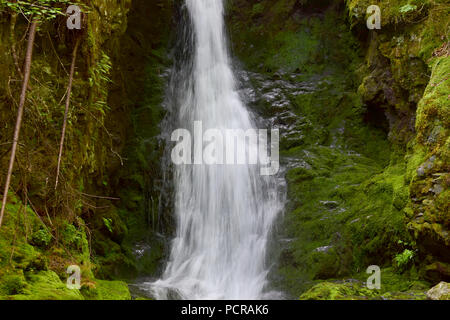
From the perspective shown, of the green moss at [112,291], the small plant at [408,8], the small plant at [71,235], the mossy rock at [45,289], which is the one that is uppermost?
the small plant at [408,8]

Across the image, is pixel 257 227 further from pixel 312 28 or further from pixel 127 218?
pixel 312 28

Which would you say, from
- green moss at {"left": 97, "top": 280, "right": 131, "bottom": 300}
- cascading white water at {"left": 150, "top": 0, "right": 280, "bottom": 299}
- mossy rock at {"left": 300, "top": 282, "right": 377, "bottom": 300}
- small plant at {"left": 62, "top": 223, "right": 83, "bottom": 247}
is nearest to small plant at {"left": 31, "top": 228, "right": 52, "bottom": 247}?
small plant at {"left": 62, "top": 223, "right": 83, "bottom": 247}

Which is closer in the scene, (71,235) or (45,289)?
(45,289)

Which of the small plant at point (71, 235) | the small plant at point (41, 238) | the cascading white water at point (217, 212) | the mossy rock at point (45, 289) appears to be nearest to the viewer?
the mossy rock at point (45, 289)

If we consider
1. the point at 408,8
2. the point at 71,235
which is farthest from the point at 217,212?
the point at 408,8

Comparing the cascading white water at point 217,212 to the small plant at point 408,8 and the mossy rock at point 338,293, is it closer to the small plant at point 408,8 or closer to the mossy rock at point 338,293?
the mossy rock at point 338,293

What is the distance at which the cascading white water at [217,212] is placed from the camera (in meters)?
7.81

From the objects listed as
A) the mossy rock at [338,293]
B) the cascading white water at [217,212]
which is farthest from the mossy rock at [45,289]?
the cascading white water at [217,212]

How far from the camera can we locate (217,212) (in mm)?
9453

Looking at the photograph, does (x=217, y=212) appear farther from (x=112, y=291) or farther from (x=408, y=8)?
(x=408, y=8)

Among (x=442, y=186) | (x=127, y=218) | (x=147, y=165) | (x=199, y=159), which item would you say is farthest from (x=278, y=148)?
(x=442, y=186)

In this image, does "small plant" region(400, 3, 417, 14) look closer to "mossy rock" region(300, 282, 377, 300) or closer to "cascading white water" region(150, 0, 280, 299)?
"cascading white water" region(150, 0, 280, 299)

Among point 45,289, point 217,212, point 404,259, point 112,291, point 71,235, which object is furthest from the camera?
point 217,212

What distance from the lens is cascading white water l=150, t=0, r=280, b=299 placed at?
25.6 ft
